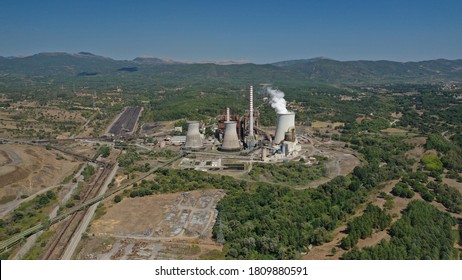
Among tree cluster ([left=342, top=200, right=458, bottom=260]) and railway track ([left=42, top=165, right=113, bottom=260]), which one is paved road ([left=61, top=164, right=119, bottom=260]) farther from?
tree cluster ([left=342, top=200, right=458, bottom=260])

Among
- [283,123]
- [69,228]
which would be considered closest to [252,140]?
[283,123]

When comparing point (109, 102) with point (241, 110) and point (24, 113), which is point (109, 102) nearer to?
point (24, 113)

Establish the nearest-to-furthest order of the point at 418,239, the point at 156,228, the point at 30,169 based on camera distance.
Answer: the point at 418,239, the point at 156,228, the point at 30,169

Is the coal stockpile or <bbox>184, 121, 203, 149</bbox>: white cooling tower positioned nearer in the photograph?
<bbox>184, 121, 203, 149</bbox>: white cooling tower

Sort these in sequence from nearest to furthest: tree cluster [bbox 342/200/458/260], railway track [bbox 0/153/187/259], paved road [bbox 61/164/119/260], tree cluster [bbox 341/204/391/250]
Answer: tree cluster [bbox 342/200/458/260] → paved road [bbox 61/164/119/260] → tree cluster [bbox 341/204/391/250] → railway track [bbox 0/153/187/259]

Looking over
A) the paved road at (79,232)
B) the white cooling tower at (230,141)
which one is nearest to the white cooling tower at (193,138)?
the white cooling tower at (230,141)

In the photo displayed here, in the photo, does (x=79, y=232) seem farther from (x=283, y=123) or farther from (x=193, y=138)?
(x=283, y=123)

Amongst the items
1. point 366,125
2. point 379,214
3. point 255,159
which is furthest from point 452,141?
point 379,214

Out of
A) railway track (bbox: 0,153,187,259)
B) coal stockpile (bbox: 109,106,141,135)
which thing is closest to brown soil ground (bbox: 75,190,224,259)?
railway track (bbox: 0,153,187,259)
